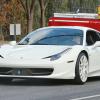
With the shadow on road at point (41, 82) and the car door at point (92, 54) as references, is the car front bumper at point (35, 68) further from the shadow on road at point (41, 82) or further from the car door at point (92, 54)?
the car door at point (92, 54)

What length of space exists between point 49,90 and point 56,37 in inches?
85.2

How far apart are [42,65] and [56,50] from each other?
539mm


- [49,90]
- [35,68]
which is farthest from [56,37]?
[49,90]

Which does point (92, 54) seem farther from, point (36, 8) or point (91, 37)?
point (36, 8)

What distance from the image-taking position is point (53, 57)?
37.0 feet

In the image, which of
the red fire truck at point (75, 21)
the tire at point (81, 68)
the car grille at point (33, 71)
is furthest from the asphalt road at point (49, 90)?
the red fire truck at point (75, 21)

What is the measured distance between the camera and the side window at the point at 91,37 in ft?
41.8

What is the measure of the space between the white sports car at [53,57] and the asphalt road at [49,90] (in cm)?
23

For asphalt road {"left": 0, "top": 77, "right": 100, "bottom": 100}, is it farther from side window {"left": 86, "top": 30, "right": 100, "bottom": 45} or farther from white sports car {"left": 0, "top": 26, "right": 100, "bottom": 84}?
side window {"left": 86, "top": 30, "right": 100, "bottom": 45}

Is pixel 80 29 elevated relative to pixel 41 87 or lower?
elevated

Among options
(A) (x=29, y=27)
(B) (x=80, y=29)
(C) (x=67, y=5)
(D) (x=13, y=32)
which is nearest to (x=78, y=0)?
(C) (x=67, y=5)

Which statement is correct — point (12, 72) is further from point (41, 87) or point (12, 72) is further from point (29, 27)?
point (29, 27)

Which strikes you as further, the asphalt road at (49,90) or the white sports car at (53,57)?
the white sports car at (53,57)

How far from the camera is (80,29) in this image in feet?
42.1
